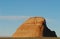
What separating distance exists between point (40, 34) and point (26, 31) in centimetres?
909

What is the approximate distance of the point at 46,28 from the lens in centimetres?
16588

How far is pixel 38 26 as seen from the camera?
6526 inches

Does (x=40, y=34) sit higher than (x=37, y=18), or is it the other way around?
(x=37, y=18)

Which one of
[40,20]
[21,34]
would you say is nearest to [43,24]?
[40,20]

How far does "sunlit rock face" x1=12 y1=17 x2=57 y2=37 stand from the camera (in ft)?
533

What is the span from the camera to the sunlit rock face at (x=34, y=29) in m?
162

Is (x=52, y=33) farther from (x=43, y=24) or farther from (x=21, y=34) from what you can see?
(x=21, y=34)

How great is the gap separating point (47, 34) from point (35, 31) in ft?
24.4

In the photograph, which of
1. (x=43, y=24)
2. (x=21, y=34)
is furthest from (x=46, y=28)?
(x=21, y=34)

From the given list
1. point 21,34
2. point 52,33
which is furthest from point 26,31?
point 52,33

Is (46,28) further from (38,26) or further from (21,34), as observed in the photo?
(21,34)

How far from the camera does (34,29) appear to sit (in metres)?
165

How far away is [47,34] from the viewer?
16450 centimetres

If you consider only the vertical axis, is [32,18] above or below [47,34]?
above
